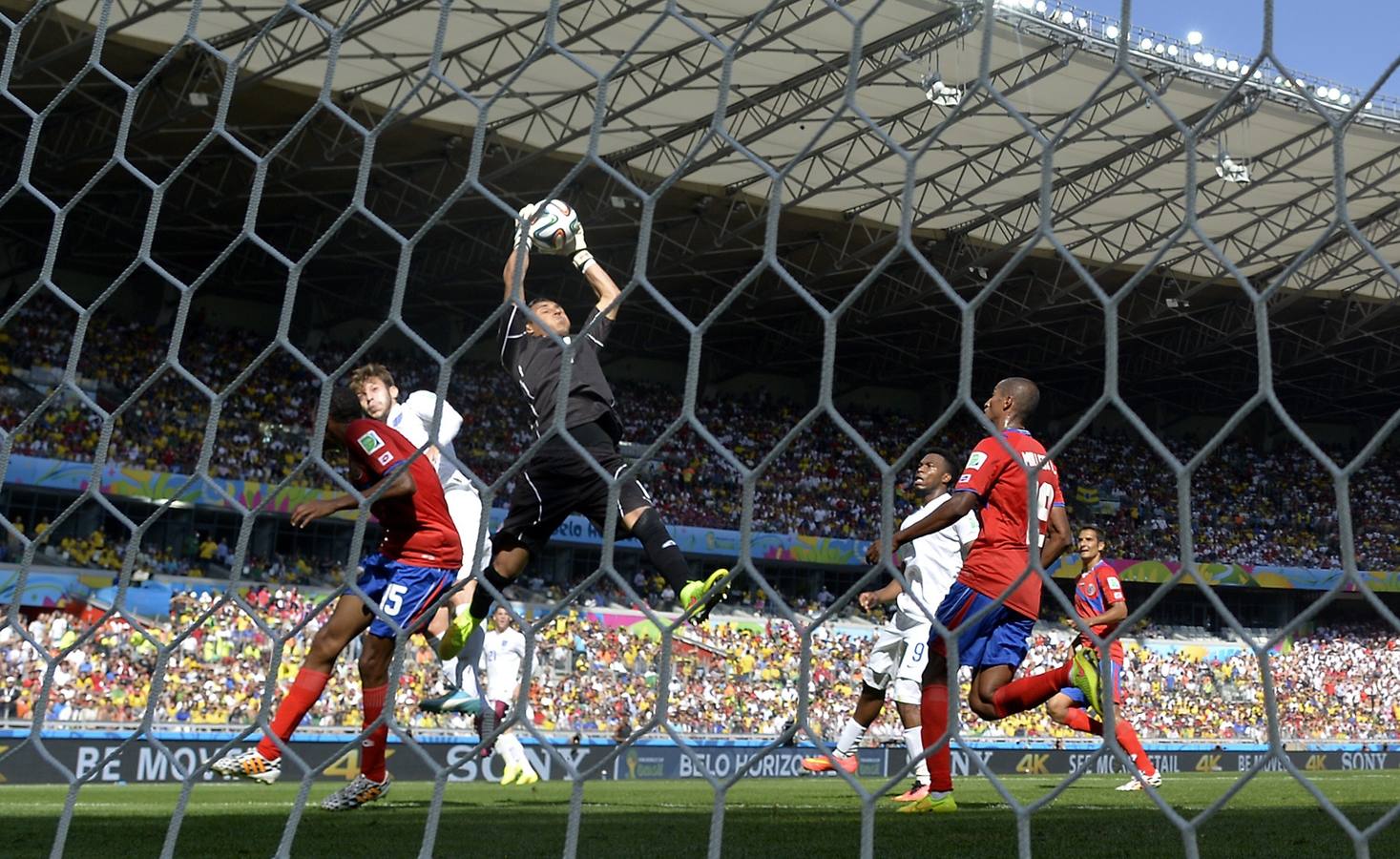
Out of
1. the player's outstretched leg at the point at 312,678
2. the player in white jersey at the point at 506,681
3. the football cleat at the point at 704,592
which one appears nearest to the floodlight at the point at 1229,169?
the player in white jersey at the point at 506,681

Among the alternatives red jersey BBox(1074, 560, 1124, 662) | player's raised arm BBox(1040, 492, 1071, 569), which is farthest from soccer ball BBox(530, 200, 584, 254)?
red jersey BBox(1074, 560, 1124, 662)

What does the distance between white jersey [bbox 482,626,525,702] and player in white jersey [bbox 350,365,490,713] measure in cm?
143

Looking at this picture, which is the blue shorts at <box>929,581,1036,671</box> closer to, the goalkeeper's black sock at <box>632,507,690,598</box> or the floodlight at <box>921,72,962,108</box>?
the goalkeeper's black sock at <box>632,507,690,598</box>

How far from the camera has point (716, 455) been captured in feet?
73.8

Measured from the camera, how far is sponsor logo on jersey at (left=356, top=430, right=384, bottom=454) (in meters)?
4.10

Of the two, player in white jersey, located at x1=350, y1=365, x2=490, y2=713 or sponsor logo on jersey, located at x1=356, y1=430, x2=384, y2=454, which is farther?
player in white jersey, located at x1=350, y1=365, x2=490, y2=713

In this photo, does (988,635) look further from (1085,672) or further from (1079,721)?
(1079,721)

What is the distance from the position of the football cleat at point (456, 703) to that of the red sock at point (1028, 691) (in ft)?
8.65

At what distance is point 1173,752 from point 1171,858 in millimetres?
→ 15778

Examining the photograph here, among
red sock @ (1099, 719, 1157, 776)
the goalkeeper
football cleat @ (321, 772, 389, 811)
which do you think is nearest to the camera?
the goalkeeper

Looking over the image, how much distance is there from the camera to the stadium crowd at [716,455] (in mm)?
21547

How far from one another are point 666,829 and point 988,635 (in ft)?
4.30

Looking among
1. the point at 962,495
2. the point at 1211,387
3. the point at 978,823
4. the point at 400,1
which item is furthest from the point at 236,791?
the point at 1211,387

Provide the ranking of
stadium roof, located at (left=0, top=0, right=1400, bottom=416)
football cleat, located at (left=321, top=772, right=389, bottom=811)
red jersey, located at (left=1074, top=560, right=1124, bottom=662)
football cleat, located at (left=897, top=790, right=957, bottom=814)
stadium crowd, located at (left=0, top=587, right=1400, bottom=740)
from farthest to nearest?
stadium roof, located at (left=0, top=0, right=1400, bottom=416)
stadium crowd, located at (left=0, top=587, right=1400, bottom=740)
red jersey, located at (left=1074, top=560, right=1124, bottom=662)
football cleat, located at (left=897, top=790, right=957, bottom=814)
football cleat, located at (left=321, top=772, right=389, bottom=811)
